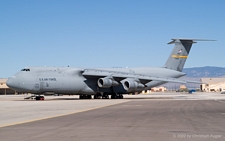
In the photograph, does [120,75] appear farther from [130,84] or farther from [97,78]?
[97,78]

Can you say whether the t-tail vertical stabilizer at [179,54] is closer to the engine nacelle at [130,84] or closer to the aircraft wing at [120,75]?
the aircraft wing at [120,75]

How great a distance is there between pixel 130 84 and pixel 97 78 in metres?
4.30

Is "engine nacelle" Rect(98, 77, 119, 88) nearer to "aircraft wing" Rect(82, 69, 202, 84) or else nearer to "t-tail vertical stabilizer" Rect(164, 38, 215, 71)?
"aircraft wing" Rect(82, 69, 202, 84)

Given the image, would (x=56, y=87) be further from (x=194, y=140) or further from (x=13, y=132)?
(x=194, y=140)

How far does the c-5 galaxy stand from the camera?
136 feet

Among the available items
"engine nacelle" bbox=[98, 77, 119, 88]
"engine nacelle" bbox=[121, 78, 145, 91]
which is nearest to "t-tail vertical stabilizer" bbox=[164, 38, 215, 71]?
"engine nacelle" bbox=[121, 78, 145, 91]

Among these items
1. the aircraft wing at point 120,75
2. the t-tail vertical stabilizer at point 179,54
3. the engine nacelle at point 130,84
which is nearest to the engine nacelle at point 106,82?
the aircraft wing at point 120,75

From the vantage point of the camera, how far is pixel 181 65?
52.1m

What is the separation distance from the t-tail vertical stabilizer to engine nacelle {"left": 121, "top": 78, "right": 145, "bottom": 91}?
757 cm

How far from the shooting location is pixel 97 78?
153 feet

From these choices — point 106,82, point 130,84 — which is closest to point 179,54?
point 130,84

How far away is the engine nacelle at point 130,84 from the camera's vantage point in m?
45.8

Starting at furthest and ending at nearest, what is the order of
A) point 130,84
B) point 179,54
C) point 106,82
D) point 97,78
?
point 179,54
point 97,78
point 130,84
point 106,82

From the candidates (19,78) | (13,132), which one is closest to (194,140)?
(13,132)
